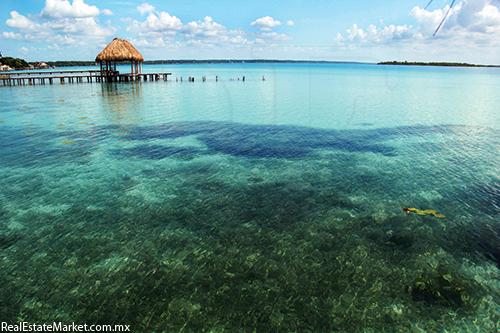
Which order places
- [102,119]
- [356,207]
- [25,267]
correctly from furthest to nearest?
1. [102,119]
2. [356,207]
3. [25,267]

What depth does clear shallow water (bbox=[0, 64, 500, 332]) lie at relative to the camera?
21.5ft

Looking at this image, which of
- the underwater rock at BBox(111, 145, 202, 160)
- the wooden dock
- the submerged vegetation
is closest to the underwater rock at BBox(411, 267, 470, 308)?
the submerged vegetation

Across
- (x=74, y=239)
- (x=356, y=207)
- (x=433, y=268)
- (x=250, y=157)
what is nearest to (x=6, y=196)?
(x=74, y=239)

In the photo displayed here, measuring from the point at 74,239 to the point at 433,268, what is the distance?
34.7ft

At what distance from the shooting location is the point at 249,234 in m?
9.33

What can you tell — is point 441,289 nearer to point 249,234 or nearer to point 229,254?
point 249,234

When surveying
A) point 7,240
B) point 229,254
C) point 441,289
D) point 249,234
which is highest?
point 7,240

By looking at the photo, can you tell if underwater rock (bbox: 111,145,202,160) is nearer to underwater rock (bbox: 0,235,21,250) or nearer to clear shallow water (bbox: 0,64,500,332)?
clear shallow water (bbox: 0,64,500,332)

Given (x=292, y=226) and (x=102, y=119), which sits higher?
(x=102, y=119)

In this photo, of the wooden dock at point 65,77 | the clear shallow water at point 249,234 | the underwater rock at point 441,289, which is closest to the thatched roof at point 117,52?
the wooden dock at point 65,77

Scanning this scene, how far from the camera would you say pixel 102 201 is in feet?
37.3

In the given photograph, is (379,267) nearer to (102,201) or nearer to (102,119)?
(102,201)

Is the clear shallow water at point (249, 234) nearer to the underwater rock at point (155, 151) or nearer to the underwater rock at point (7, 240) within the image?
the underwater rock at point (7, 240)

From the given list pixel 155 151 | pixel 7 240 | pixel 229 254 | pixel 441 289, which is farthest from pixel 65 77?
pixel 441 289
